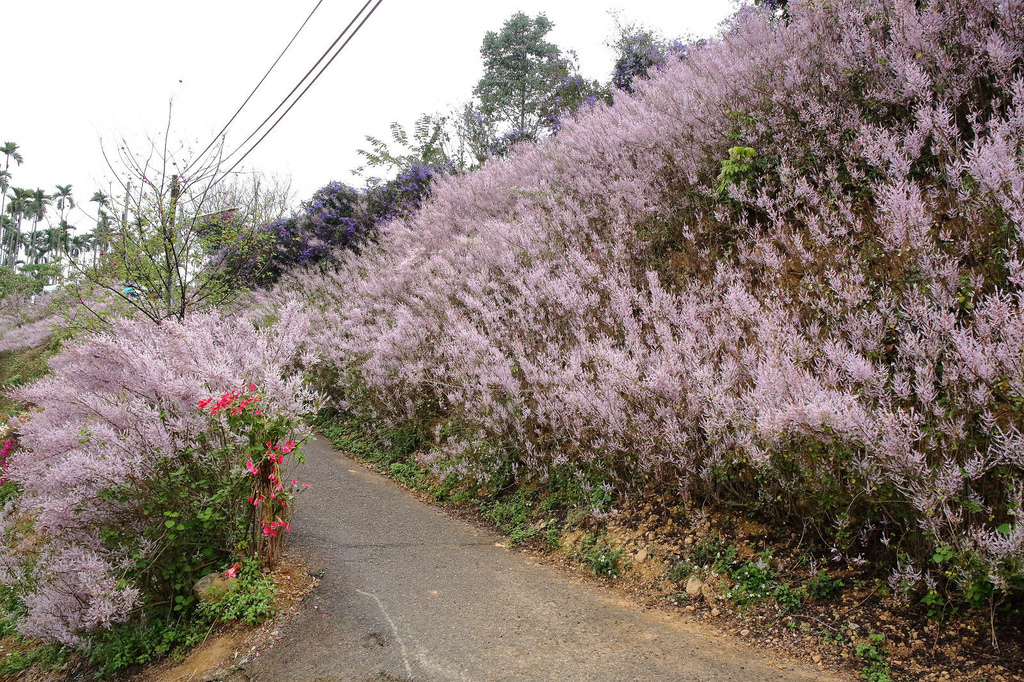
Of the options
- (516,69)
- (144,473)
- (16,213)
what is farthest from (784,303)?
(16,213)

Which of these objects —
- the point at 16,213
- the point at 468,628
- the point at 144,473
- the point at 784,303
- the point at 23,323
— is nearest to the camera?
the point at 468,628

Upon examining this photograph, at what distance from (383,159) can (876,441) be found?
1439cm

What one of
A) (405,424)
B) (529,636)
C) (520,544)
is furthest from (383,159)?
(529,636)

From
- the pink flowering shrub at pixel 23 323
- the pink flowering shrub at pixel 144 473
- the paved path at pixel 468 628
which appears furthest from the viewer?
the pink flowering shrub at pixel 23 323

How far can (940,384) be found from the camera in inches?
124

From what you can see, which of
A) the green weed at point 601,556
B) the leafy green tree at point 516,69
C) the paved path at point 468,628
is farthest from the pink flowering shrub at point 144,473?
the leafy green tree at point 516,69

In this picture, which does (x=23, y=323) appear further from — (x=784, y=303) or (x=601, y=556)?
(x=784, y=303)

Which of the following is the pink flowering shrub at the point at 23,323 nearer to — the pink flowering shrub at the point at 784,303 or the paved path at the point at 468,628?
the pink flowering shrub at the point at 784,303

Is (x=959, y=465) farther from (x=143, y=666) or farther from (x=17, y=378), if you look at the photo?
(x=17, y=378)

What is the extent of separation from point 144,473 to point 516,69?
840 inches

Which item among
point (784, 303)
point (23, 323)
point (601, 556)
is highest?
point (23, 323)

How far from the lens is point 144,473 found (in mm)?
3809

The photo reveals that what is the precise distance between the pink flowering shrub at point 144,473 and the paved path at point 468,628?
90 cm

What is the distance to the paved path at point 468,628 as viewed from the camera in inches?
115
